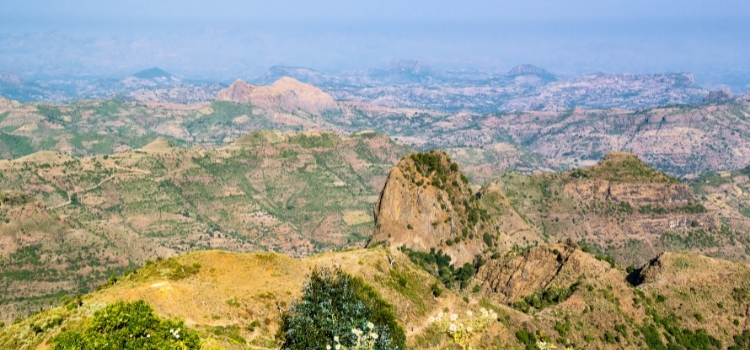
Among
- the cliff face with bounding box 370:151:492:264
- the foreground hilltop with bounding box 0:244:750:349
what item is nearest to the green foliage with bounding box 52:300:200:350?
the foreground hilltop with bounding box 0:244:750:349

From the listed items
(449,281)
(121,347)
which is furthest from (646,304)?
(121,347)

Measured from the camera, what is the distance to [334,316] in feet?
153

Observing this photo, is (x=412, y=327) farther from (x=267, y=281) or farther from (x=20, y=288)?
(x=20, y=288)

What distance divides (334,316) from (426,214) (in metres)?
79.6

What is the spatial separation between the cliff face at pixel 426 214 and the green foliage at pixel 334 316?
214 feet

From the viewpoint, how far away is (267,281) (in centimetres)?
7088

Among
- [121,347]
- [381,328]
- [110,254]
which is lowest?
[110,254]

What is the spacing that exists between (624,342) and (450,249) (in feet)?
158

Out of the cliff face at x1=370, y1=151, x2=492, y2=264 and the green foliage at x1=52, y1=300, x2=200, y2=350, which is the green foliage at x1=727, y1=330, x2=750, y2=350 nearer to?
the cliff face at x1=370, y1=151, x2=492, y2=264

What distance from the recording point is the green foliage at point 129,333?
125 feet

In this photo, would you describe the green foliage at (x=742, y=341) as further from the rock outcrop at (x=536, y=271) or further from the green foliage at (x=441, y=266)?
the green foliage at (x=441, y=266)

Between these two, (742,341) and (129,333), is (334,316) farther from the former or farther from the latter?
(742,341)

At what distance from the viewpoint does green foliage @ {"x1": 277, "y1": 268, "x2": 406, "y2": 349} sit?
45.2 metres

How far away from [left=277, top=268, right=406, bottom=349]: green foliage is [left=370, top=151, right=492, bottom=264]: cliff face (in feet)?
214
